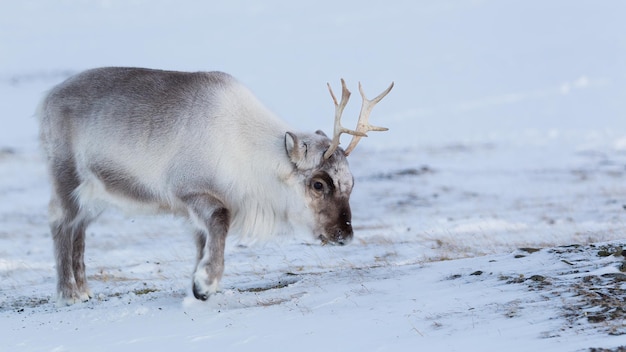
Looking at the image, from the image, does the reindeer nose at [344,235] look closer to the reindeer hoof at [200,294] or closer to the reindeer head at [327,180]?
the reindeer head at [327,180]

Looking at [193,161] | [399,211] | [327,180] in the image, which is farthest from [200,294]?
[399,211]

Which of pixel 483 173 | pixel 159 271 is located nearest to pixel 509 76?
pixel 483 173

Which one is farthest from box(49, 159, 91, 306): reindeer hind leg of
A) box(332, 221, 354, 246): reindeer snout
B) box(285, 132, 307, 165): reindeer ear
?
box(332, 221, 354, 246): reindeer snout

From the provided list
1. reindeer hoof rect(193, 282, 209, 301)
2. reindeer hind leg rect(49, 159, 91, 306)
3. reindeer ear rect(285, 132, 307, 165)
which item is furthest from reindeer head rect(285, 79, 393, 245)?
reindeer hind leg rect(49, 159, 91, 306)

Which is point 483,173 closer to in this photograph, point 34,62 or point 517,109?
point 517,109

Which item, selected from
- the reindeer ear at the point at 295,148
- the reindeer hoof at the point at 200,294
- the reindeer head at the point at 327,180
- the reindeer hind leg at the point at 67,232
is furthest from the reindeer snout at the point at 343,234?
the reindeer hind leg at the point at 67,232

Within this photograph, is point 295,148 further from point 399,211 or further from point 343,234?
point 399,211

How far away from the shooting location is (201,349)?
600 centimetres

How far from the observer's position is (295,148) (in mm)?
7875

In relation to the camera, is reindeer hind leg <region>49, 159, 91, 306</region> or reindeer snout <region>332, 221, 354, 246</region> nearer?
reindeer snout <region>332, 221, 354, 246</region>

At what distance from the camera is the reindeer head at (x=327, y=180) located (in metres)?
7.86

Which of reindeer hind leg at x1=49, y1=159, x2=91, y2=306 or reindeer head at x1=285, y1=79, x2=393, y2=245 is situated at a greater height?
reindeer head at x1=285, y1=79, x2=393, y2=245

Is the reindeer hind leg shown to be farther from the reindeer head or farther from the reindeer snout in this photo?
the reindeer snout

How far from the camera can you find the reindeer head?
25.8 feet
